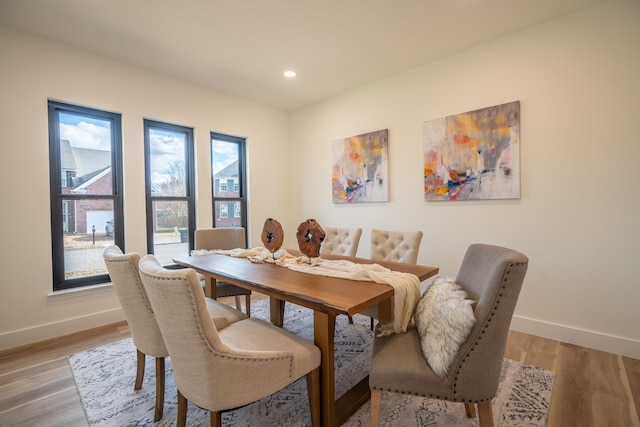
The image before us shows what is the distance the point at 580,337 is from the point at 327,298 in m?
2.42

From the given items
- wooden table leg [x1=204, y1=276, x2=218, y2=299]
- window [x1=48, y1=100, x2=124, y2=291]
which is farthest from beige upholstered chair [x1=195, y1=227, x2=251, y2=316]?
window [x1=48, y1=100, x2=124, y2=291]

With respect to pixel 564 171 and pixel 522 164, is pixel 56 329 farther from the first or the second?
pixel 564 171

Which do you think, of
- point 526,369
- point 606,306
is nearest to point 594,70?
point 606,306

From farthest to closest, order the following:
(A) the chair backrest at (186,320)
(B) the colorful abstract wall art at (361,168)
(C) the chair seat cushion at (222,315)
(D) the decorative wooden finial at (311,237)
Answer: (B) the colorful abstract wall art at (361,168)
(D) the decorative wooden finial at (311,237)
(C) the chair seat cushion at (222,315)
(A) the chair backrest at (186,320)

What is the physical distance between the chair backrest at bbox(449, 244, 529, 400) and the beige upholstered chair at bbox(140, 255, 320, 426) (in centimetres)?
68

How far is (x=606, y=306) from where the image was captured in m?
2.28

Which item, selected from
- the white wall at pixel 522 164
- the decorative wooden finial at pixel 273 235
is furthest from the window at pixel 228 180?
the decorative wooden finial at pixel 273 235

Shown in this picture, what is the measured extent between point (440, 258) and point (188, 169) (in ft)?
10.6

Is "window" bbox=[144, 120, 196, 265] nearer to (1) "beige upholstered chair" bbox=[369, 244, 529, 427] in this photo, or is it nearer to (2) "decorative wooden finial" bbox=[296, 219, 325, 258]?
(2) "decorative wooden finial" bbox=[296, 219, 325, 258]

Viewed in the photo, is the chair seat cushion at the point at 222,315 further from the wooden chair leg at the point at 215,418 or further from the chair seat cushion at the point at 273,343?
the wooden chair leg at the point at 215,418

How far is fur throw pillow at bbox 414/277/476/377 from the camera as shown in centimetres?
118

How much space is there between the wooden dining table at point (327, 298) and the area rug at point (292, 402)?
0.15m

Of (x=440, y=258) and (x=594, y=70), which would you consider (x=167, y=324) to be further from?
(x=594, y=70)

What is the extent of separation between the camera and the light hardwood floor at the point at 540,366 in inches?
63.0
